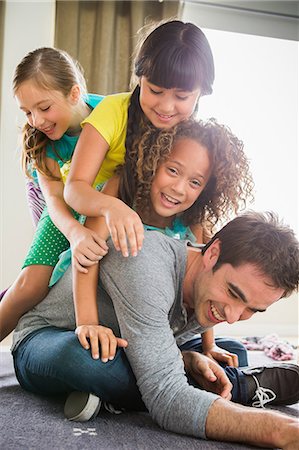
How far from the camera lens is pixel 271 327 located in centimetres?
400

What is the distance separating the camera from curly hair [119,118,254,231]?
5.55 feet

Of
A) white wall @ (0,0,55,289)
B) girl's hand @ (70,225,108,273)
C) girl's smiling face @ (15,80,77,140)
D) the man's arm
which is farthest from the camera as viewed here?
white wall @ (0,0,55,289)

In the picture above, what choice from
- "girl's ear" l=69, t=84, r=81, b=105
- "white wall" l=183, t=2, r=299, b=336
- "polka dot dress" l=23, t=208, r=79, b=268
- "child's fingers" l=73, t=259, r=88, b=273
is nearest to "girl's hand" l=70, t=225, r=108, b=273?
"child's fingers" l=73, t=259, r=88, b=273

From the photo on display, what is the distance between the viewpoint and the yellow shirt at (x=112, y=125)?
1726mm

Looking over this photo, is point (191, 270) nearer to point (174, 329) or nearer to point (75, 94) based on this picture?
point (174, 329)

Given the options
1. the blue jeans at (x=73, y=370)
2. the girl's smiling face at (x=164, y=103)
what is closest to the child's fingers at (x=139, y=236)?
the blue jeans at (x=73, y=370)

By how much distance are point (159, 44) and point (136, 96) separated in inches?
6.8

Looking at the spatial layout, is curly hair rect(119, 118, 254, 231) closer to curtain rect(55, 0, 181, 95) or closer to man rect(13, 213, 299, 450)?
man rect(13, 213, 299, 450)

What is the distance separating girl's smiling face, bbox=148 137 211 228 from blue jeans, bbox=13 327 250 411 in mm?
455

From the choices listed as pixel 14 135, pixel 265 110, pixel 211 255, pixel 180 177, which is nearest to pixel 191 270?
pixel 211 255

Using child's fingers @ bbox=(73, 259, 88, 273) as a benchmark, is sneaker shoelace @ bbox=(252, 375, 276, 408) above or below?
below

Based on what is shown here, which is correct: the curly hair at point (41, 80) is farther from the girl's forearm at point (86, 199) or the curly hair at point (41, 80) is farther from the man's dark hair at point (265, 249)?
the man's dark hair at point (265, 249)

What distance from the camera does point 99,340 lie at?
4.64 ft

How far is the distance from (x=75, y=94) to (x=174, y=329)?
946 mm
